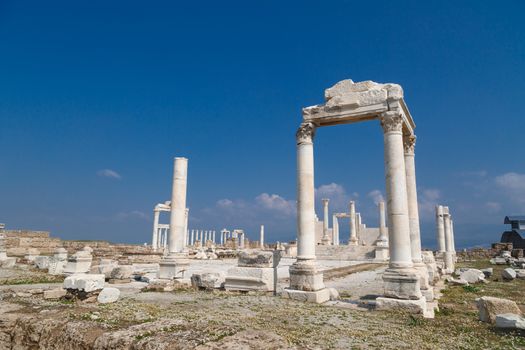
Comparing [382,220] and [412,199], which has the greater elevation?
[382,220]

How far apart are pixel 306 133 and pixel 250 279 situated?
5245 millimetres

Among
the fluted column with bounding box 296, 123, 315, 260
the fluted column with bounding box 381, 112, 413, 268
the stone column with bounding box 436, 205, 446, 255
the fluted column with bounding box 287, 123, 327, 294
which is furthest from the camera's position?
the stone column with bounding box 436, 205, 446, 255

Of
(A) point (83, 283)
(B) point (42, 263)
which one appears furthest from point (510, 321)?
(B) point (42, 263)

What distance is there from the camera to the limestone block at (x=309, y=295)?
9.55m

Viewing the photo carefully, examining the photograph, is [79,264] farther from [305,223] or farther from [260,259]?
[305,223]

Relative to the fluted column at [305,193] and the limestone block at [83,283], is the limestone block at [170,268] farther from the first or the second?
the fluted column at [305,193]

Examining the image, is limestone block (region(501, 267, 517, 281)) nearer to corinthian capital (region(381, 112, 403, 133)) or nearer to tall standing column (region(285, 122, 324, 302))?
tall standing column (region(285, 122, 324, 302))

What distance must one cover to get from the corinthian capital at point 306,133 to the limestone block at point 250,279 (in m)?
4.51

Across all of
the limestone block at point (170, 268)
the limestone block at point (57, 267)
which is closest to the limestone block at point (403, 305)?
the limestone block at point (170, 268)

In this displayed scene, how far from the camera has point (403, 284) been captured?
8.85 m

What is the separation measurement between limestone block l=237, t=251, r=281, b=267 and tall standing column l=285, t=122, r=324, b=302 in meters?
1.01

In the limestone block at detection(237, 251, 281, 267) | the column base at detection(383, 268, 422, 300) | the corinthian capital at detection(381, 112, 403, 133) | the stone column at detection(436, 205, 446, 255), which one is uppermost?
the corinthian capital at detection(381, 112, 403, 133)

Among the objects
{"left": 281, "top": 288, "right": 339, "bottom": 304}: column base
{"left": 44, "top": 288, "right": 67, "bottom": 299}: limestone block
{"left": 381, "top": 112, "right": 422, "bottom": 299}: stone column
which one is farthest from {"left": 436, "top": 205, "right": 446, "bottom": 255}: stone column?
{"left": 44, "top": 288, "right": 67, "bottom": 299}: limestone block

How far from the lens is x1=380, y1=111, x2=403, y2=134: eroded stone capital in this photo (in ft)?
32.9
